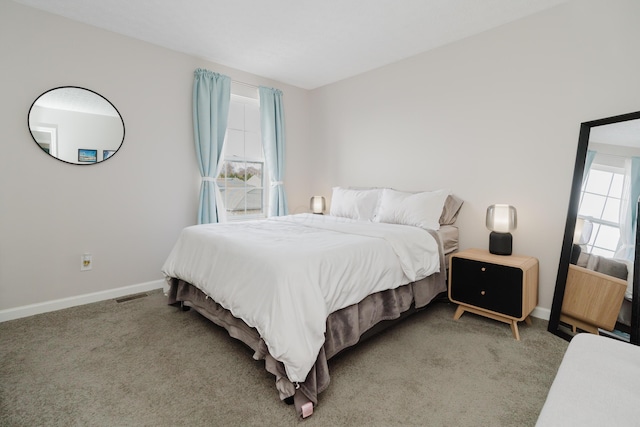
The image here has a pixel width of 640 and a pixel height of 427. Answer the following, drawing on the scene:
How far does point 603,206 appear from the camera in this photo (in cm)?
211

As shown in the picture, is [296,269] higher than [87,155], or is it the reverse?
[87,155]

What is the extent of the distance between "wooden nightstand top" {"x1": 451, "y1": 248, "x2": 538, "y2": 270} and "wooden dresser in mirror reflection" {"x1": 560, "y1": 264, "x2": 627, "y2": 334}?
278mm

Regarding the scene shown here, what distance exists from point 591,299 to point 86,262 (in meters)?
4.17

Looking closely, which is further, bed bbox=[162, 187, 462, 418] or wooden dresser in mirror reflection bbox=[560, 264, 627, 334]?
wooden dresser in mirror reflection bbox=[560, 264, 627, 334]

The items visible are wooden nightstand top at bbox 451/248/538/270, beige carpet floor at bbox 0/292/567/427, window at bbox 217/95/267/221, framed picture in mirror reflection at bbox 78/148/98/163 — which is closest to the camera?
beige carpet floor at bbox 0/292/567/427

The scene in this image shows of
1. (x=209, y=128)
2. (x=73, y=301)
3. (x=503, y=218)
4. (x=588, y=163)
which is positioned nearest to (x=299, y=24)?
(x=209, y=128)

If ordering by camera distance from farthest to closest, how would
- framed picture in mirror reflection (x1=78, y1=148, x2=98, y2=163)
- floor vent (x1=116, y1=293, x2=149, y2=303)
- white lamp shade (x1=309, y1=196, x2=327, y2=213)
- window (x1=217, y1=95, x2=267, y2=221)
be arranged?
white lamp shade (x1=309, y1=196, x2=327, y2=213)
window (x1=217, y1=95, x2=267, y2=221)
floor vent (x1=116, y1=293, x2=149, y2=303)
framed picture in mirror reflection (x1=78, y1=148, x2=98, y2=163)

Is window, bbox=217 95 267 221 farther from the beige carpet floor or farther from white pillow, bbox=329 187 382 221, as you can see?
the beige carpet floor

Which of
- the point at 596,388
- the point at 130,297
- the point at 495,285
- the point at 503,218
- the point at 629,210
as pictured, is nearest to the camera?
the point at 596,388

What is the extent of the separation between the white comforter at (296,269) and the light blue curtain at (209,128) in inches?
34.9

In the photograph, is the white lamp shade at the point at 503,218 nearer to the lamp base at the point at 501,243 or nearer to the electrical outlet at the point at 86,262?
the lamp base at the point at 501,243

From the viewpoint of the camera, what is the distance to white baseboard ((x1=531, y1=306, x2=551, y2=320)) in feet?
8.48

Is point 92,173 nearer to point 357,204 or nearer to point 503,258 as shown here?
point 357,204

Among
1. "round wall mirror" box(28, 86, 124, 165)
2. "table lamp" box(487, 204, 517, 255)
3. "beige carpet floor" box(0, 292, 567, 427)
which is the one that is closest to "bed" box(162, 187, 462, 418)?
"beige carpet floor" box(0, 292, 567, 427)
